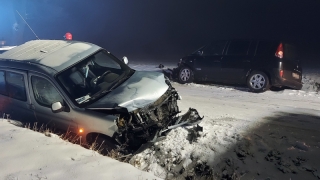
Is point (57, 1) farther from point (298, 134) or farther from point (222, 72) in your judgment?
point (298, 134)

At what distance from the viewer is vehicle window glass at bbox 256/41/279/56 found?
984 centimetres

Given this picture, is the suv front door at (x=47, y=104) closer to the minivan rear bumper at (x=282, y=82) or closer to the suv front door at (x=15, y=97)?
the suv front door at (x=15, y=97)

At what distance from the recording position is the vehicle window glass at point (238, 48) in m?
10.5

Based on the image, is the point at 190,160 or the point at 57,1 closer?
the point at 190,160

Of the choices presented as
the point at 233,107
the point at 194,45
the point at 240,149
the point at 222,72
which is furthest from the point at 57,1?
the point at 240,149

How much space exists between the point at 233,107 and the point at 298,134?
230 centimetres

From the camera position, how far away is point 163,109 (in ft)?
18.0

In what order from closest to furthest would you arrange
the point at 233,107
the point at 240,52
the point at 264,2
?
the point at 233,107 < the point at 240,52 < the point at 264,2

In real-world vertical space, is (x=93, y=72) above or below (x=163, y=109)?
above

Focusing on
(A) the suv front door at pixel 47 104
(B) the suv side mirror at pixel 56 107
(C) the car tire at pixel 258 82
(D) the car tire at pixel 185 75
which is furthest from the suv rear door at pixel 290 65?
(B) the suv side mirror at pixel 56 107

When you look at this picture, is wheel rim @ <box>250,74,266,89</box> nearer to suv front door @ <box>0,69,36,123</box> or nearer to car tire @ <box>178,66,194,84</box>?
car tire @ <box>178,66,194,84</box>

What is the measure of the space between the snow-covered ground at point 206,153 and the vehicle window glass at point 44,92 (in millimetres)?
618

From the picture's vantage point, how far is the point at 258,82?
998cm

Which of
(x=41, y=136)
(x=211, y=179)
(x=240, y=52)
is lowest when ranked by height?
(x=211, y=179)
